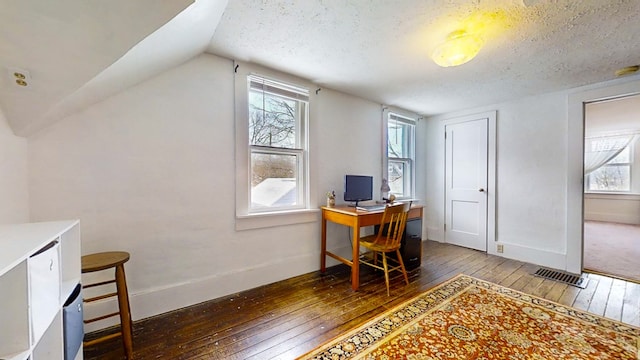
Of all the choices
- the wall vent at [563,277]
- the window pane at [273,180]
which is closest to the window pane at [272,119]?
the window pane at [273,180]

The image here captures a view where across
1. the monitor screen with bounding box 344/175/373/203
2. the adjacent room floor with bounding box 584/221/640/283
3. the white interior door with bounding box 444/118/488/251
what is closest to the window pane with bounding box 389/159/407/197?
the white interior door with bounding box 444/118/488/251

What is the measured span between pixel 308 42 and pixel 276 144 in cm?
107

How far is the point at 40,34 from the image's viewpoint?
105cm

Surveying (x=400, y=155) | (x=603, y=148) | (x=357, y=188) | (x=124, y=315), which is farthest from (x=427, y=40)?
(x=603, y=148)

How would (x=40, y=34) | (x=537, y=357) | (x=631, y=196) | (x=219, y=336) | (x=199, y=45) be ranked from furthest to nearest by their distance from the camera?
(x=631, y=196)
(x=199, y=45)
(x=219, y=336)
(x=537, y=357)
(x=40, y=34)

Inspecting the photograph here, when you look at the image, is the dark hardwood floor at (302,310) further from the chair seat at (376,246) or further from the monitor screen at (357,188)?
the monitor screen at (357,188)

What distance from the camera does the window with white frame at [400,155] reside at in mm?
3886

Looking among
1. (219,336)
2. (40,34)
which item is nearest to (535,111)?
(219,336)

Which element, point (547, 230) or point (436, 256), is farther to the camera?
point (436, 256)

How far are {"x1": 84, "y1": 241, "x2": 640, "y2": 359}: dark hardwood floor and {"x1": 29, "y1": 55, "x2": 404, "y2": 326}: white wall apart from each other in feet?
0.70

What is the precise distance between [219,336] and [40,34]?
192 cm

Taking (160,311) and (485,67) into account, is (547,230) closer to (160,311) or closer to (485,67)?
(485,67)

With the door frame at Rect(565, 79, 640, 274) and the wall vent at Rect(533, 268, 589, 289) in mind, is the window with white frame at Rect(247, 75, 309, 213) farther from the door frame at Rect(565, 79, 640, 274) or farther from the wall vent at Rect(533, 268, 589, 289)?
the door frame at Rect(565, 79, 640, 274)

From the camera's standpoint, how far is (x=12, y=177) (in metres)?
1.38
